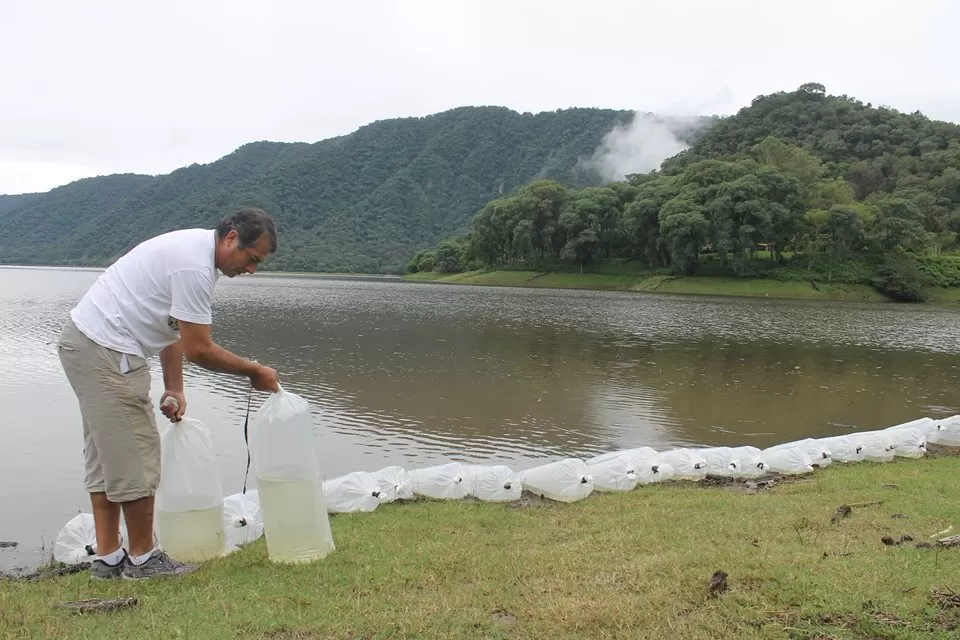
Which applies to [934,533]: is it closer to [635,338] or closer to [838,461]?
[838,461]

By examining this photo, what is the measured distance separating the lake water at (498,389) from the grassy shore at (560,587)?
3.40m

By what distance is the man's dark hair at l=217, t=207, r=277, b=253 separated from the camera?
13.8 ft

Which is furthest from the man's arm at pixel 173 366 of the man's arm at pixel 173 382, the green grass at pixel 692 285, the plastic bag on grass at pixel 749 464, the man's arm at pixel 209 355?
the green grass at pixel 692 285

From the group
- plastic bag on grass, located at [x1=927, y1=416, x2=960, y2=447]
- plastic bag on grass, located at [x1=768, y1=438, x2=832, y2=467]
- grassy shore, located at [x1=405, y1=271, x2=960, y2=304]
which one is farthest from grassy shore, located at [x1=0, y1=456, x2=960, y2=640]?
grassy shore, located at [x1=405, y1=271, x2=960, y2=304]

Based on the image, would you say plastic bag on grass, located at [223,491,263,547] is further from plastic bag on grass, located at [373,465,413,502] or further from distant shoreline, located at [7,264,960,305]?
distant shoreline, located at [7,264,960,305]

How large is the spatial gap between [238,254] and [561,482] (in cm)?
507

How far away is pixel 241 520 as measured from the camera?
5.95 metres

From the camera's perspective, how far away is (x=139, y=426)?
413 centimetres

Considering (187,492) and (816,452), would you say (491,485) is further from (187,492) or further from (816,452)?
(816,452)

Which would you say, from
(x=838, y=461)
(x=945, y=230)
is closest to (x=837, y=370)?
(x=838, y=461)

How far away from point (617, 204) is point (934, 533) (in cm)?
8323

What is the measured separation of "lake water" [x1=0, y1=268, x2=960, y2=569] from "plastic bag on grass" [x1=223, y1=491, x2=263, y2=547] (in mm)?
2002

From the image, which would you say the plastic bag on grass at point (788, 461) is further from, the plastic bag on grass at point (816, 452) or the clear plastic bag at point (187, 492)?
the clear plastic bag at point (187, 492)

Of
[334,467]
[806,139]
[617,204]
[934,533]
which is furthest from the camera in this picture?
[806,139]
